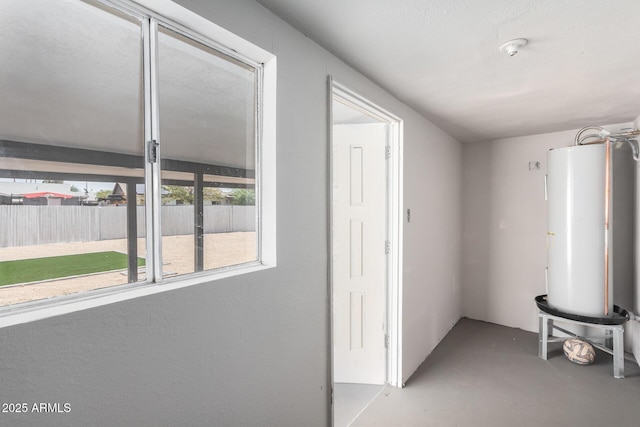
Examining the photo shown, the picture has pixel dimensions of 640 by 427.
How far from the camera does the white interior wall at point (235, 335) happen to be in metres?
0.83

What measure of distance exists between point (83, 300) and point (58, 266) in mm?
120

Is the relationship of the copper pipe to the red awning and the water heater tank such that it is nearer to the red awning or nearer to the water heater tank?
the water heater tank

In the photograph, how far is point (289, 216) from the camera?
4.97 feet

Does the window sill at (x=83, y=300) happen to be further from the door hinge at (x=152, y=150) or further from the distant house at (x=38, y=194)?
the door hinge at (x=152, y=150)

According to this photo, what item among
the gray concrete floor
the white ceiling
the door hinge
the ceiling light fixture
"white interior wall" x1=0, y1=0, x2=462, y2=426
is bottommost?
the gray concrete floor

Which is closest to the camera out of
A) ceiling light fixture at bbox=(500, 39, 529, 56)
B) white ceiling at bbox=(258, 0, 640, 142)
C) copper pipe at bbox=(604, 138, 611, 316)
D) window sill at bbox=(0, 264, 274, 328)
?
window sill at bbox=(0, 264, 274, 328)

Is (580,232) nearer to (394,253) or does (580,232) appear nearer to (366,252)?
(394,253)

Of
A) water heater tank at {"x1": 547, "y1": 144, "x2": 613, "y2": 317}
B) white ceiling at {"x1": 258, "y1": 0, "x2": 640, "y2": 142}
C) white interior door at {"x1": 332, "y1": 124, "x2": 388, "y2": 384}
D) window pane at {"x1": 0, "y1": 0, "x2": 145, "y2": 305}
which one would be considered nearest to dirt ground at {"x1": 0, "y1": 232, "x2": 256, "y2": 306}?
window pane at {"x1": 0, "y1": 0, "x2": 145, "y2": 305}

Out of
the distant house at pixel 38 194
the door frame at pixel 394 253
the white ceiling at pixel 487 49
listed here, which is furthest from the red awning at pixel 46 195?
the door frame at pixel 394 253

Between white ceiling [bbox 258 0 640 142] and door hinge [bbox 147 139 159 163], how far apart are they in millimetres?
720

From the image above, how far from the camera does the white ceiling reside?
134cm

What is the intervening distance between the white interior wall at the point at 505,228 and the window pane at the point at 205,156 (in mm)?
3481

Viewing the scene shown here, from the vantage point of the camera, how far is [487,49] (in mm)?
1681

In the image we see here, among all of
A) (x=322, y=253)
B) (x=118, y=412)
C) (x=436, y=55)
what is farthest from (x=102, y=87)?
(x=436, y=55)
